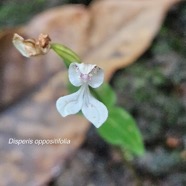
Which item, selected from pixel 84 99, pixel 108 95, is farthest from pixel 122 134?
pixel 84 99

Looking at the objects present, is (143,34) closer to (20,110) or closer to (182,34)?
(182,34)

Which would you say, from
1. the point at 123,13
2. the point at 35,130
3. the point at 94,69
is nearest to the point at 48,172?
the point at 35,130

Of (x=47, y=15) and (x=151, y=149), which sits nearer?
(x=151, y=149)

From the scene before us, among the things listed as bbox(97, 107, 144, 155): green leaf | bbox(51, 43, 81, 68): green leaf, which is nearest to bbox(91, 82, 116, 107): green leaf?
bbox(97, 107, 144, 155): green leaf

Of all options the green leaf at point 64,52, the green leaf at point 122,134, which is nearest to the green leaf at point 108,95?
the green leaf at point 122,134

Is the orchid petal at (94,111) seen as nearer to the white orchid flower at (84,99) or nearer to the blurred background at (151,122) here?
the white orchid flower at (84,99)

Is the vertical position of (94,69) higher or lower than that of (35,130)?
higher

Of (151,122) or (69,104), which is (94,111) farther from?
(151,122)
